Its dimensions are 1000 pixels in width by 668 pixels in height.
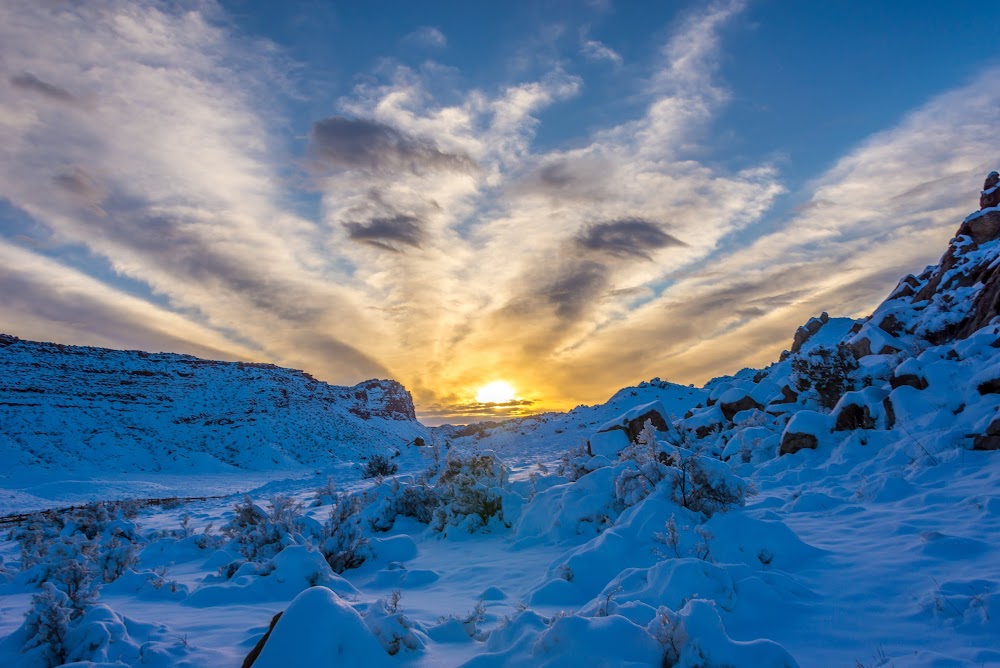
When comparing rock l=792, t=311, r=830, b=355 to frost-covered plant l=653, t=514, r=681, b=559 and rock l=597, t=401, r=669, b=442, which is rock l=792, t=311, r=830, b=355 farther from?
frost-covered plant l=653, t=514, r=681, b=559

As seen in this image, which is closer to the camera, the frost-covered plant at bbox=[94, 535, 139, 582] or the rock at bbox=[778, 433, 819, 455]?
the frost-covered plant at bbox=[94, 535, 139, 582]

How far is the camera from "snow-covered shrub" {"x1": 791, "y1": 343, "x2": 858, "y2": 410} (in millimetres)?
13211

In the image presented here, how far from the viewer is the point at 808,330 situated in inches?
982

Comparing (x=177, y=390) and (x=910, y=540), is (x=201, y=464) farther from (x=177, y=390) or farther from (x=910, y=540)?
(x=910, y=540)

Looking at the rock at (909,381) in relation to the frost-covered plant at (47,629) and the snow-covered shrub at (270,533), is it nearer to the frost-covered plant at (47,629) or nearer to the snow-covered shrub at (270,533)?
the snow-covered shrub at (270,533)

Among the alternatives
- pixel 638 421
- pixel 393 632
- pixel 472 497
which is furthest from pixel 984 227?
pixel 393 632

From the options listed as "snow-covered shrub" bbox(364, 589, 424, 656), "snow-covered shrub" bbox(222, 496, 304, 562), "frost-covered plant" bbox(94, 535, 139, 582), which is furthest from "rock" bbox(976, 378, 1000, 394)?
"frost-covered plant" bbox(94, 535, 139, 582)

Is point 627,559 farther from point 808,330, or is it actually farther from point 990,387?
point 808,330

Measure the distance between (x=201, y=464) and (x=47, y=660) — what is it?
40410mm

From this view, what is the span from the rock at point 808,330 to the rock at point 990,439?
742 inches

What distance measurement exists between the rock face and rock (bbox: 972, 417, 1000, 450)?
41581 mm

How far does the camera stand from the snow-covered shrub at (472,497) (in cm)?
909

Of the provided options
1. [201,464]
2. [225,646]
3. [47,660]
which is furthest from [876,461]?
[201,464]

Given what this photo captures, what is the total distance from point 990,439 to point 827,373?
267 inches
